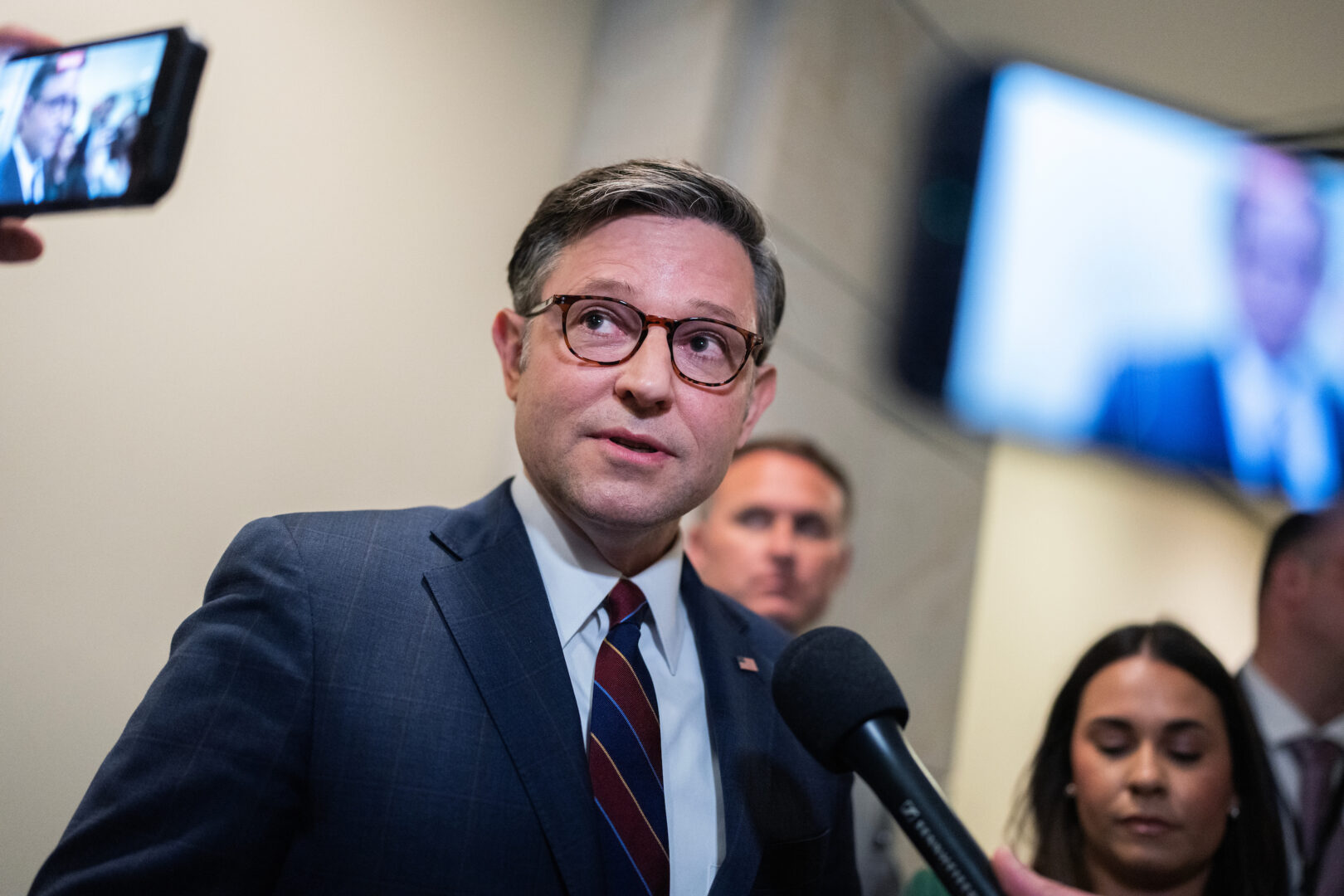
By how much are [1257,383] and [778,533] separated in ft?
6.15

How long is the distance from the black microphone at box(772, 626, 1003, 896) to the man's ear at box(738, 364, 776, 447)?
19.5 inches

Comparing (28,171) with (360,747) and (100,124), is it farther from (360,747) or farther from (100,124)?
(360,747)

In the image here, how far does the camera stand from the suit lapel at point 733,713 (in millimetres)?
1288

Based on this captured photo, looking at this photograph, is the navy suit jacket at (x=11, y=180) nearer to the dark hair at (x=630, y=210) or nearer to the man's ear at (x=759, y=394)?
the dark hair at (x=630, y=210)

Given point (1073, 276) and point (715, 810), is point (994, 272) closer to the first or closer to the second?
point (1073, 276)

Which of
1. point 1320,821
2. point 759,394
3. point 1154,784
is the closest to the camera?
point 759,394

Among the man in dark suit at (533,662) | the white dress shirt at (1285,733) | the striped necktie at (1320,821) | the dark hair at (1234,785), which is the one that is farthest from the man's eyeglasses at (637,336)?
the striped necktie at (1320,821)

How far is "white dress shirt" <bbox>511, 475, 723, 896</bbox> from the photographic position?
4.27 feet

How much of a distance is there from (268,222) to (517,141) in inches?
30.6

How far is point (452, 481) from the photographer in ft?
7.52

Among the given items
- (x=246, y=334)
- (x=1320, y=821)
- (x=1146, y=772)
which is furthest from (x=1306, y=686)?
(x=246, y=334)

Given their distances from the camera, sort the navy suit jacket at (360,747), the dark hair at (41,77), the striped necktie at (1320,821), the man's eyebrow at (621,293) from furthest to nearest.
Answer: the striped necktie at (1320,821) < the man's eyebrow at (621,293) < the dark hair at (41,77) < the navy suit jacket at (360,747)

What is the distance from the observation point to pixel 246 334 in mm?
1777

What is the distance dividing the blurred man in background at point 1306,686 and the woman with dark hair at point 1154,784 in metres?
0.20
